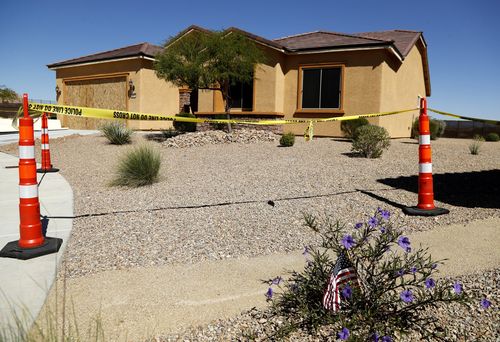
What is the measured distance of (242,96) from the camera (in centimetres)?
1936

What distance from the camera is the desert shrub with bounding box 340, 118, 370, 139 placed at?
16.2m

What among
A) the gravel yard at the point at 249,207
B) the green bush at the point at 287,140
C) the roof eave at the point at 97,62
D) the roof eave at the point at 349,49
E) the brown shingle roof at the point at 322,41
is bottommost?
the gravel yard at the point at 249,207

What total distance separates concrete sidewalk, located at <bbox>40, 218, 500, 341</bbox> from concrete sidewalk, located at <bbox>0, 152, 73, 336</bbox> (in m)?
0.17

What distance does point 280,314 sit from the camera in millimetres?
2736

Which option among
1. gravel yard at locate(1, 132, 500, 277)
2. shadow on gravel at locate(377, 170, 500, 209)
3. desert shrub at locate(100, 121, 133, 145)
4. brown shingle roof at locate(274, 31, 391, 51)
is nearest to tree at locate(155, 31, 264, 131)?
brown shingle roof at locate(274, 31, 391, 51)

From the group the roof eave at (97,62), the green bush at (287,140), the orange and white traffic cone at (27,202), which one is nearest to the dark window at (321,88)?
→ the green bush at (287,140)

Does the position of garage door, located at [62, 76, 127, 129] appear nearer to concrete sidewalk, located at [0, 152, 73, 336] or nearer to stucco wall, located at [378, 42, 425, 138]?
stucco wall, located at [378, 42, 425, 138]

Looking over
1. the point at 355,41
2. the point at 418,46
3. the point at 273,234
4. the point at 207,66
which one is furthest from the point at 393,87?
the point at 273,234

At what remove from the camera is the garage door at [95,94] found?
22.6 m

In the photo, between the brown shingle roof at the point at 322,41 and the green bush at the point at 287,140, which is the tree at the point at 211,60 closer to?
the brown shingle roof at the point at 322,41

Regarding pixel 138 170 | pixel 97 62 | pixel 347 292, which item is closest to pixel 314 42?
pixel 97 62

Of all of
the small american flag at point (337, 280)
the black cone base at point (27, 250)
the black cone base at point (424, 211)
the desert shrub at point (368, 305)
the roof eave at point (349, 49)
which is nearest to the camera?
the desert shrub at point (368, 305)

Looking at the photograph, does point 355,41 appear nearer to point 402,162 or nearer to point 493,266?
point 402,162

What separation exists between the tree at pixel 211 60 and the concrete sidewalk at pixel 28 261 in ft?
27.7
